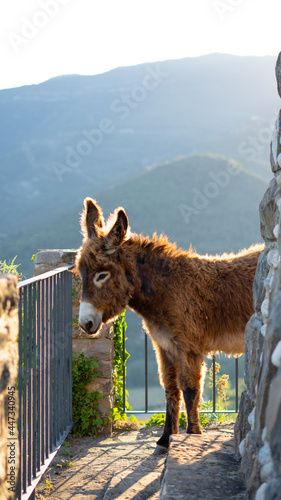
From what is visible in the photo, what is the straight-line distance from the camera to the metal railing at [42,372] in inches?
107

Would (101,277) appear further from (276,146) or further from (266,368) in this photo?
(266,368)

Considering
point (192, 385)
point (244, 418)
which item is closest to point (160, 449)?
point (192, 385)

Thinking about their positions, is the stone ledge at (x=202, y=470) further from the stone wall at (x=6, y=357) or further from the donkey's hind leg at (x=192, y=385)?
the donkey's hind leg at (x=192, y=385)

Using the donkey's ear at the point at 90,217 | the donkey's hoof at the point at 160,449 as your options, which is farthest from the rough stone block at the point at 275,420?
the donkey's hoof at the point at 160,449

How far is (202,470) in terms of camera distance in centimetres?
237

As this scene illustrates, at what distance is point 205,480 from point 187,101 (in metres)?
89.2

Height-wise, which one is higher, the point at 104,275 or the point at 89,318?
the point at 104,275

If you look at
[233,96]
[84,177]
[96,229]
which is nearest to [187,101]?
[233,96]

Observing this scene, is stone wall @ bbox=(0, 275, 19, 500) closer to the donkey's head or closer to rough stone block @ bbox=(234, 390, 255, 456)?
rough stone block @ bbox=(234, 390, 255, 456)

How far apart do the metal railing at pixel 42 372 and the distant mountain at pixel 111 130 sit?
43.8 metres

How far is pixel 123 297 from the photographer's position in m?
3.88

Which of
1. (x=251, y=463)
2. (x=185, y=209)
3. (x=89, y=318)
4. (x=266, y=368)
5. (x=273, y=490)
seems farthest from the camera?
(x=185, y=209)

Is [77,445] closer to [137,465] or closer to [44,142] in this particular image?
[137,465]

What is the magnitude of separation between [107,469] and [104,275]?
165 centimetres
